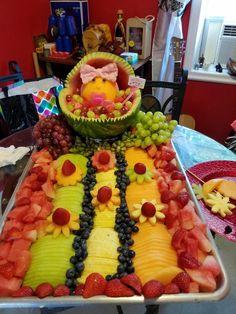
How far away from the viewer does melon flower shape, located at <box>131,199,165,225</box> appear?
758 millimetres

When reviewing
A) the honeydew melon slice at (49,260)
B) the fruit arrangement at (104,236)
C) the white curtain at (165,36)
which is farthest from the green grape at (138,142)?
the white curtain at (165,36)

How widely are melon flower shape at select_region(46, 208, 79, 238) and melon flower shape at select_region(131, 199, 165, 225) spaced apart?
182mm

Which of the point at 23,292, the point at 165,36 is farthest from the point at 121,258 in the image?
the point at 165,36

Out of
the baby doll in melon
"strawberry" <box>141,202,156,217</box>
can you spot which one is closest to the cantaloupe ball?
the baby doll in melon

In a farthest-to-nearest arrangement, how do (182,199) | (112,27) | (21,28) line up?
(112,27)
(21,28)
(182,199)

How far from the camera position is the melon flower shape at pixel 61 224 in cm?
73

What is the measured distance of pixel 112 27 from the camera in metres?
2.35

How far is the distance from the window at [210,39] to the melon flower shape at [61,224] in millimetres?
1877

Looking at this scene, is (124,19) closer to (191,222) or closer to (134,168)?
(134,168)

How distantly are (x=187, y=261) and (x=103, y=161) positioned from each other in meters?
0.46

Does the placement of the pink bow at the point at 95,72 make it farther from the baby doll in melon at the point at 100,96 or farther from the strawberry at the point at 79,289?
the strawberry at the point at 79,289

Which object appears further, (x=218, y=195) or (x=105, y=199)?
(x=218, y=195)

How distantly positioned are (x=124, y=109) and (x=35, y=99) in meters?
0.90

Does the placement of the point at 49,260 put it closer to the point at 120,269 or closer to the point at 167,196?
the point at 120,269
